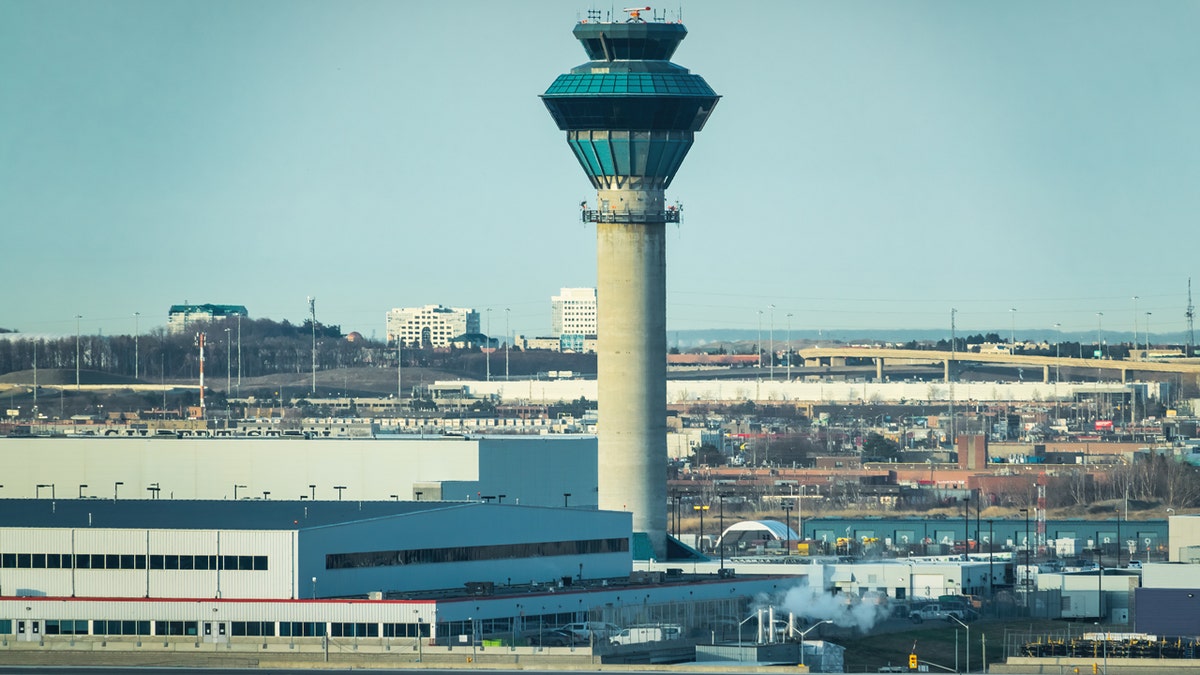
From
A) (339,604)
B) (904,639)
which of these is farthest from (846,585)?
(339,604)

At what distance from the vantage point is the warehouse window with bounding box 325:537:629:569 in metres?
97.0

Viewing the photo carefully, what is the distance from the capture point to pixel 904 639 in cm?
10769

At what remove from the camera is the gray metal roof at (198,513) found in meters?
97.1

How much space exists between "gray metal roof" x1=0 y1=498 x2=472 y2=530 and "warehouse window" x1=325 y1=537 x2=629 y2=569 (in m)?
1.61

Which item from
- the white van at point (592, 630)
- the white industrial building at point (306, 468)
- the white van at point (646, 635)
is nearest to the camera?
the white van at point (646, 635)

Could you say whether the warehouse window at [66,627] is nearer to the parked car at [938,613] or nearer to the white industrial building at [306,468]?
the white industrial building at [306,468]

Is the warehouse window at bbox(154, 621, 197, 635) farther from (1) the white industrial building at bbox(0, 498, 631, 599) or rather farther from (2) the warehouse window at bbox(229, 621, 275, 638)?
(1) the white industrial building at bbox(0, 498, 631, 599)

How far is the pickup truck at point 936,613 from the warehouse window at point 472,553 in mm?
13061

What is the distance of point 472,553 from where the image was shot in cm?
10262

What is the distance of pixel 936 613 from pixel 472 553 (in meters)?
24.0

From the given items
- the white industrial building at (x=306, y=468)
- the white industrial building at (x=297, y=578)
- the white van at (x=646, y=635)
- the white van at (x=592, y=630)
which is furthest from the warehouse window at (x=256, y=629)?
the white industrial building at (x=306, y=468)

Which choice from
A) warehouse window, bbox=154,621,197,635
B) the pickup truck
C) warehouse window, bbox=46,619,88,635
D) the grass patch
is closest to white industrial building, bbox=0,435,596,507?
the pickup truck

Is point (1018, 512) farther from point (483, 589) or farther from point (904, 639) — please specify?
point (483, 589)

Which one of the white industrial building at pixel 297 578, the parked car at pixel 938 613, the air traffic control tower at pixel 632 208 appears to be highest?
the air traffic control tower at pixel 632 208
